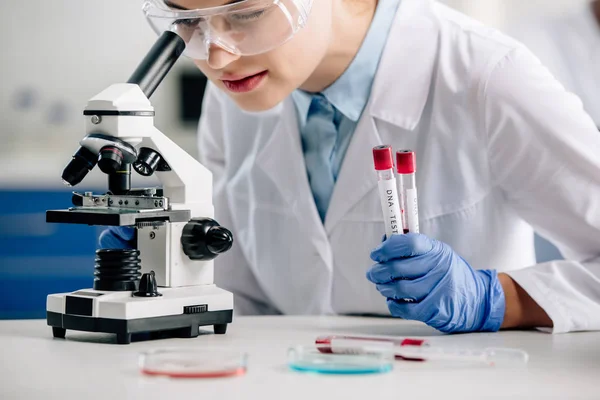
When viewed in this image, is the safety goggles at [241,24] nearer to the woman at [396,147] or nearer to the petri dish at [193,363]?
the woman at [396,147]

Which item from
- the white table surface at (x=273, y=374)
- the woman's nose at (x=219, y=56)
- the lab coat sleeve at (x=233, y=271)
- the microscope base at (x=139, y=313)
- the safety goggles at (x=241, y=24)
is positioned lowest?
the white table surface at (x=273, y=374)

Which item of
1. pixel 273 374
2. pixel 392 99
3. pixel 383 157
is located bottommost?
pixel 273 374

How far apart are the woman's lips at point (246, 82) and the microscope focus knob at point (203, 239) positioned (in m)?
0.36

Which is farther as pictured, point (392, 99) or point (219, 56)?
point (392, 99)

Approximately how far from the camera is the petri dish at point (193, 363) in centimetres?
112

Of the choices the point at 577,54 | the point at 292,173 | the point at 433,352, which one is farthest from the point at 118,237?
the point at 577,54

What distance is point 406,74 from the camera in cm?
192

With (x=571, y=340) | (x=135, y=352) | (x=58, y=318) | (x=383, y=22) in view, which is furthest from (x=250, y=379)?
(x=383, y=22)

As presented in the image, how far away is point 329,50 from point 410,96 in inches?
8.4

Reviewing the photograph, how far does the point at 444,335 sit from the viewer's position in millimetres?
1547

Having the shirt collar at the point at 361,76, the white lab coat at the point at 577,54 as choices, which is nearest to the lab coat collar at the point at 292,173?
the shirt collar at the point at 361,76

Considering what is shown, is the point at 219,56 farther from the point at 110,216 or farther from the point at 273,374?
the point at 273,374

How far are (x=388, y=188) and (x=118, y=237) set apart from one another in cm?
58

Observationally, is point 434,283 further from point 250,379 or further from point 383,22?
point 383,22
